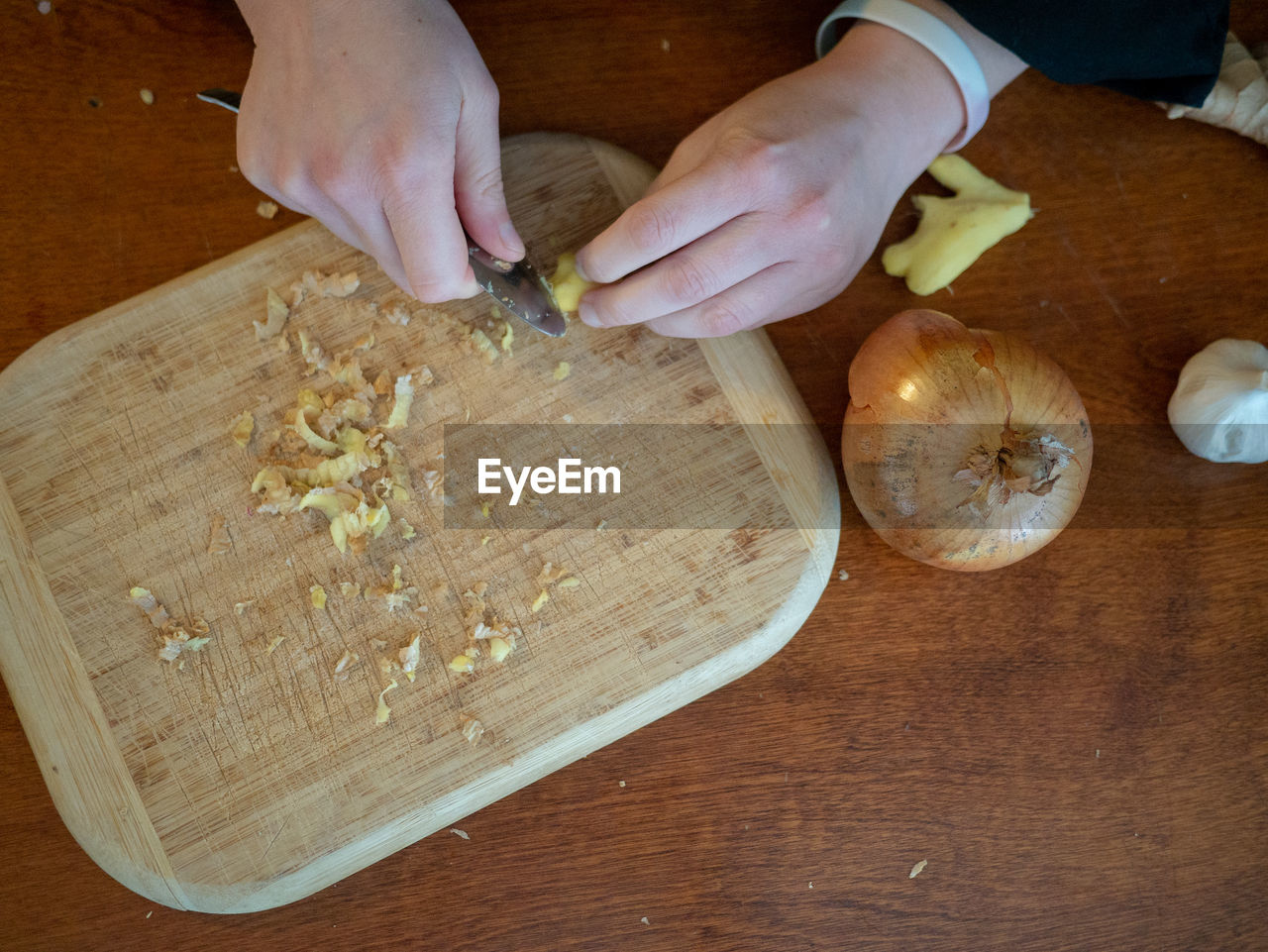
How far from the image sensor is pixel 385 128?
35.0 inches

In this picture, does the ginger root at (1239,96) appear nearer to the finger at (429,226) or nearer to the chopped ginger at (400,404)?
the finger at (429,226)

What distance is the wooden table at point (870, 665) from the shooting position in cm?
110

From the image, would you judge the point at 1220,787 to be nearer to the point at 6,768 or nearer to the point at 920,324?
the point at 920,324

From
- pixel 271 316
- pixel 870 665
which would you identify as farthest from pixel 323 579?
pixel 870 665

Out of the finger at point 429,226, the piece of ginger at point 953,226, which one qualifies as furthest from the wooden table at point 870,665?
the finger at point 429,226

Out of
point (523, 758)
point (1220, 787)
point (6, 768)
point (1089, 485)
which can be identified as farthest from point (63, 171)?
point (1220, 787)

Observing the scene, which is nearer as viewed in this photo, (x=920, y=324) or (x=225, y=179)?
(x=920, y=324)

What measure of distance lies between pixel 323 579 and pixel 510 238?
487 mm

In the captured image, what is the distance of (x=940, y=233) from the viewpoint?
1150 millimetres

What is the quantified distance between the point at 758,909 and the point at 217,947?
0.70 meters

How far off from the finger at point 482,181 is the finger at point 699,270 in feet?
0.49

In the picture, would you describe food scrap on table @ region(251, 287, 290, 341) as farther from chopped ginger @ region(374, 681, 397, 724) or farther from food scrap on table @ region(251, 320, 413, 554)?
chopped ginger @ region(374, 681, 397, 724)

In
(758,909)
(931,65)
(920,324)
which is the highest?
(931,65)

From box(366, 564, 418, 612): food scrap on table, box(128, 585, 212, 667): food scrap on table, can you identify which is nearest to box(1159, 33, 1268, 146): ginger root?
box(366, 564, 418, 612): food scrap on table
